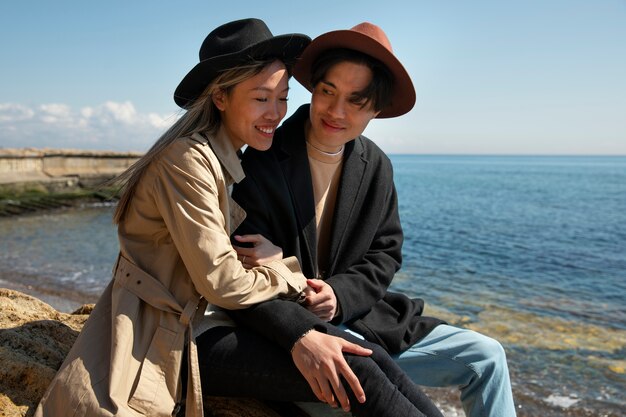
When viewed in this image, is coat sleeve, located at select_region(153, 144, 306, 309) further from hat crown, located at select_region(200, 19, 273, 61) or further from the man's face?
the man's face

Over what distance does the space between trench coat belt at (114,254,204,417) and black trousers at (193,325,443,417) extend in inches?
4.6

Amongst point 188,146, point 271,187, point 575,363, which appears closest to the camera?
point 188,146

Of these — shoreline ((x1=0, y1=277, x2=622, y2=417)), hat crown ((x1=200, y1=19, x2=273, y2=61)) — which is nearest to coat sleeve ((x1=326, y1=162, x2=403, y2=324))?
hat crown ((x1=200, y1=19, x2=273, y2=61))

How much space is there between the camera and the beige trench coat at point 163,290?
76.7 inches

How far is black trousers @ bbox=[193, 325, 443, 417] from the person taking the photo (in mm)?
2049

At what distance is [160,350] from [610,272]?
12504mm

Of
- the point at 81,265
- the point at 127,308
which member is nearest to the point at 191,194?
the point at 127,308

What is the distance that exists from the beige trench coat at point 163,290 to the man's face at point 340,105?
22.8 inches

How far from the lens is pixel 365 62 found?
262 centimetres

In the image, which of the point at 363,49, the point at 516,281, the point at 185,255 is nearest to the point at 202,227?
the point at 185,255

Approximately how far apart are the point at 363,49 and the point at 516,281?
9.65 meters

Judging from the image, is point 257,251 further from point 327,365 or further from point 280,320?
point 327,365

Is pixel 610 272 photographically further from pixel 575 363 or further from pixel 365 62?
pixel 365 62

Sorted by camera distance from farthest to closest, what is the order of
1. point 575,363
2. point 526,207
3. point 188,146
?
1. point 526,207
2. point 575,363
3. point 188,146
